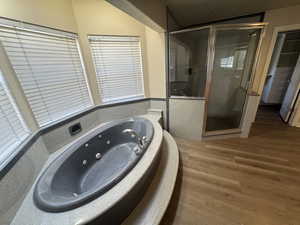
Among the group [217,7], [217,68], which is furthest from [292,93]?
[217,7]

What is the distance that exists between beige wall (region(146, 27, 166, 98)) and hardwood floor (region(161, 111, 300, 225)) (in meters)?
1.11

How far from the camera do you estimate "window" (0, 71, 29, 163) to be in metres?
1.01

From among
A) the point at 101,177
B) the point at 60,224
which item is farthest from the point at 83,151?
the point at 60,224

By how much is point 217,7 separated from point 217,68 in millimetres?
993

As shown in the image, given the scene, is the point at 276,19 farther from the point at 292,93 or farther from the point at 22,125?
the point at 22,125

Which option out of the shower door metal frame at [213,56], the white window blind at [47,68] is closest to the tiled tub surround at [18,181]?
the white window blind at [47,68]

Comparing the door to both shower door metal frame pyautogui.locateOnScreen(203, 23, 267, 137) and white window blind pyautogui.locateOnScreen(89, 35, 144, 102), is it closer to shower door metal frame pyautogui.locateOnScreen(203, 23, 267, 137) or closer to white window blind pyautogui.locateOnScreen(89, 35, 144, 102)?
shower door metal frame pyautogui.locateOnScreen(203, 23, 267, 137)

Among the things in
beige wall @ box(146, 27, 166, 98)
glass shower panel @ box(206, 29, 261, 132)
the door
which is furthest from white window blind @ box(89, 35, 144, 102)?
the door

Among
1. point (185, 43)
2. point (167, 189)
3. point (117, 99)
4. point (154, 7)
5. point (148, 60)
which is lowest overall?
point (167, 189)

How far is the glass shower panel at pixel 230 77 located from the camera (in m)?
2.18

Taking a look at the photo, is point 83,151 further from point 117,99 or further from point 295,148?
point 295,148

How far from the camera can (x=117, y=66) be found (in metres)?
2.21

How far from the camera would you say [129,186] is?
0.99 metres

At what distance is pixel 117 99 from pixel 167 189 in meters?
1.71
